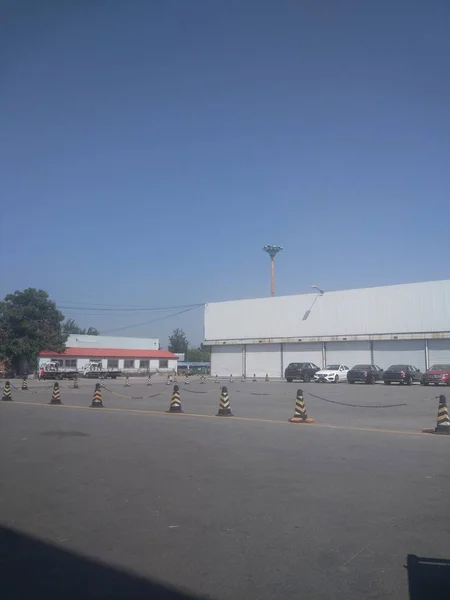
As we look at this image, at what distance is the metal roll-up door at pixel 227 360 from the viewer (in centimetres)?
6506

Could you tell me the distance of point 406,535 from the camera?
6.09 meters

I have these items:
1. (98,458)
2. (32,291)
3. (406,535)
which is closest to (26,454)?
(98,458)

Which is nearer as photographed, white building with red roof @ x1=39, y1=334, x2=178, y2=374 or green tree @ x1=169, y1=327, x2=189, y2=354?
white building with red roof @ x1=39, y1=334, x2=178, y2=374

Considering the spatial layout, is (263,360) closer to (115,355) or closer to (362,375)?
(362,375)

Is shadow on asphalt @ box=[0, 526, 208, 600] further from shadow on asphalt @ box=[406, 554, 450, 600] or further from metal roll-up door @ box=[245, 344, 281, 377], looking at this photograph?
metal roll-up door @ box=[245, 344, 281, 377]

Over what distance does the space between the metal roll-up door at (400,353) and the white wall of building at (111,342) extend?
51.0m

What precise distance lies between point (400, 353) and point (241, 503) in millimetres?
47491

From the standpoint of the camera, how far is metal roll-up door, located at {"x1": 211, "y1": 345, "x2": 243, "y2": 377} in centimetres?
6506

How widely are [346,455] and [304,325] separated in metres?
48.7

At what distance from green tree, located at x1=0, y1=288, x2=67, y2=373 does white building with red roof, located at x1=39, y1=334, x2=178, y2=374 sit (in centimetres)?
542

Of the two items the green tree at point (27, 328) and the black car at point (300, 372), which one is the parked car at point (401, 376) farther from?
the green tree at point (27, 328)

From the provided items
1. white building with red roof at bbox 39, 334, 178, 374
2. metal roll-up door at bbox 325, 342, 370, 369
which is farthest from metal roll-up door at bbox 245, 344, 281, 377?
white building with red roof at bbox 39, 334, 178, 374

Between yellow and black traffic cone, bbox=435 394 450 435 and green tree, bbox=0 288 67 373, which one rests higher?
green tree, bbox=0 288 67 373

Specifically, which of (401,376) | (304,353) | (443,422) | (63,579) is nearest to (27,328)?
(304,353)
